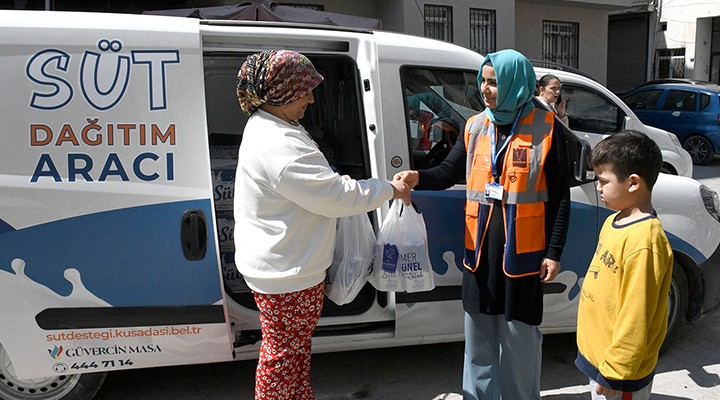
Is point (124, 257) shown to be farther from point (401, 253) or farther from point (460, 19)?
point (460, 19)

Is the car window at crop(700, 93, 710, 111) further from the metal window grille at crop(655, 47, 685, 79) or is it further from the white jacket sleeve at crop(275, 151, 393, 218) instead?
the white jacket sleeve at crop(275, 151, 393, 218)

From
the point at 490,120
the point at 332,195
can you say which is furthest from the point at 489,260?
the point at 332,195

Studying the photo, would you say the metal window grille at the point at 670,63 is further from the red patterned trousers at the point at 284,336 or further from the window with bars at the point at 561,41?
the red patterned trousers at the point at 284,336

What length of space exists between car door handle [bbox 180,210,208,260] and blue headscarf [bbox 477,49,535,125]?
4.53 ft

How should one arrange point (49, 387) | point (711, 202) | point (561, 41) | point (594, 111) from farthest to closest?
point (561, 41) < point (594, 111) < point (711, 202) < point (49, 387)

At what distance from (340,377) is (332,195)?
1.64 meters

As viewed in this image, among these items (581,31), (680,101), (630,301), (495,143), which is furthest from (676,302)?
(581,31)

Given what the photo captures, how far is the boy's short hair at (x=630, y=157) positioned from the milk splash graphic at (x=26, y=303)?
2137 mm

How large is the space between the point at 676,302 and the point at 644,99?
10032mm

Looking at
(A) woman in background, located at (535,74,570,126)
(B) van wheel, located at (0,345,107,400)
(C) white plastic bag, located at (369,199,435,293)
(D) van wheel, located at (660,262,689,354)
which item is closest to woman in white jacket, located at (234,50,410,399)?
(C) white plastic bag, located at (369,199,435,293)

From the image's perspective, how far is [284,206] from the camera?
2.48 m

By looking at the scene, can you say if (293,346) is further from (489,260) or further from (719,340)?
(719,340)

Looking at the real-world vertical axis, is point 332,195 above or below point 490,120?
below

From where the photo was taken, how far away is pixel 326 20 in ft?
22.4
